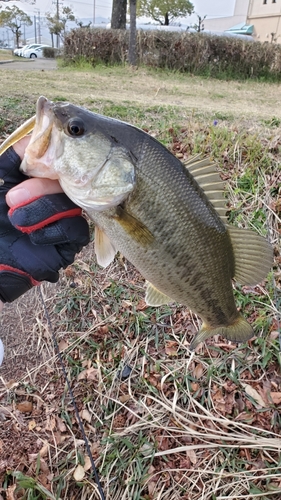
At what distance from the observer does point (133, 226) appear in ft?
5.11

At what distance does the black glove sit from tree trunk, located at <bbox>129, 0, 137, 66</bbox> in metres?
12.8

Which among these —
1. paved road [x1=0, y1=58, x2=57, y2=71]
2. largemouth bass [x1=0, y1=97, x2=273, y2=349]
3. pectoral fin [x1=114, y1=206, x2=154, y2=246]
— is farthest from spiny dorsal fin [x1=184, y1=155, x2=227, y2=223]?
paved road [x1=0, y1=58, x2=57, y2=71]

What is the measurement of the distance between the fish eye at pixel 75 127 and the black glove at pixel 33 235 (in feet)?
0.98

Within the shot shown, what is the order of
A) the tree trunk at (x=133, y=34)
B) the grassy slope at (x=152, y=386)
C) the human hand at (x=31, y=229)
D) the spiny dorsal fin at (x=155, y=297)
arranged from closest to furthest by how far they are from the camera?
the human hand at (x=31, y=229) → the spiny dorsal fin at (x=155, y=297) → the grassy slope at (x=152, y=386) → the tree trunk at (x=133, y=34)

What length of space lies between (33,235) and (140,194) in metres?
0.57

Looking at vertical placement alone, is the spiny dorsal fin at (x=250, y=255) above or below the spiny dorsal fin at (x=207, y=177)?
below

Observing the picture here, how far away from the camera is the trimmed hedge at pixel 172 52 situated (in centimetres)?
1408

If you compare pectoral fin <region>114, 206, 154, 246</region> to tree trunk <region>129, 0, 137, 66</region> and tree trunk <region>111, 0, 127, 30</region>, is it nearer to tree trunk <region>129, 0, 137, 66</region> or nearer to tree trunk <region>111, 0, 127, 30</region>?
tree trunk <region>129, 0, 137, 66</region>

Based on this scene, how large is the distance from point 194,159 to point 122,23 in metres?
17.5

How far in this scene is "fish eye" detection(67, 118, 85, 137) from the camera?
1.51m

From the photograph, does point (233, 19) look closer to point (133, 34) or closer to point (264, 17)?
point (264, 17)

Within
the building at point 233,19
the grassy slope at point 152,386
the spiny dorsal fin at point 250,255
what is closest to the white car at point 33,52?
the building at point 233,19

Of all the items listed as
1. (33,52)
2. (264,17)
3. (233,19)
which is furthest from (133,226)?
(233,19)

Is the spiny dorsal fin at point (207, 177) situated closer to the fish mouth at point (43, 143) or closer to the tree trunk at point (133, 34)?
the fish mouth at point (43, 143)
